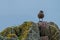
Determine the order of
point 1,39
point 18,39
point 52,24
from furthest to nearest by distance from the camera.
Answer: point 52,24 < point 18,39 < point 1,39

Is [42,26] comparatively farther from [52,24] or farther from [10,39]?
[10,39]

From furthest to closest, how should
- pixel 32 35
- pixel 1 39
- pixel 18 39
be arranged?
pixel 32 35
pixel 18 39
pixel 1 39

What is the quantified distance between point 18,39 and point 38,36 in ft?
14.8

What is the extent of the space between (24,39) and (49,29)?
252 inches

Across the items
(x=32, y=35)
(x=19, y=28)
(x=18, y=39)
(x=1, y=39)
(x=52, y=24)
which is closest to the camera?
(x=1, y=39)

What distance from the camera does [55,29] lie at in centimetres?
4325

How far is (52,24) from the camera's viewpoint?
148 feet

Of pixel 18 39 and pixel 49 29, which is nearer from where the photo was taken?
pixel 18 39

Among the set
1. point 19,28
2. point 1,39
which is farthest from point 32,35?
point 1,39

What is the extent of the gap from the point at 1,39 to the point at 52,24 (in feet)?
41.7

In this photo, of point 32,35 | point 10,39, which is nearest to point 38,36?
point 32,35

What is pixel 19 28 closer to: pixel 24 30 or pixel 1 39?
pixel 24 30

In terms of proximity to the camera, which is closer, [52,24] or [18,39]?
[18,39]

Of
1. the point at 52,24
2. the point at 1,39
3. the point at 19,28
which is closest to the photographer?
the point at 1,39
